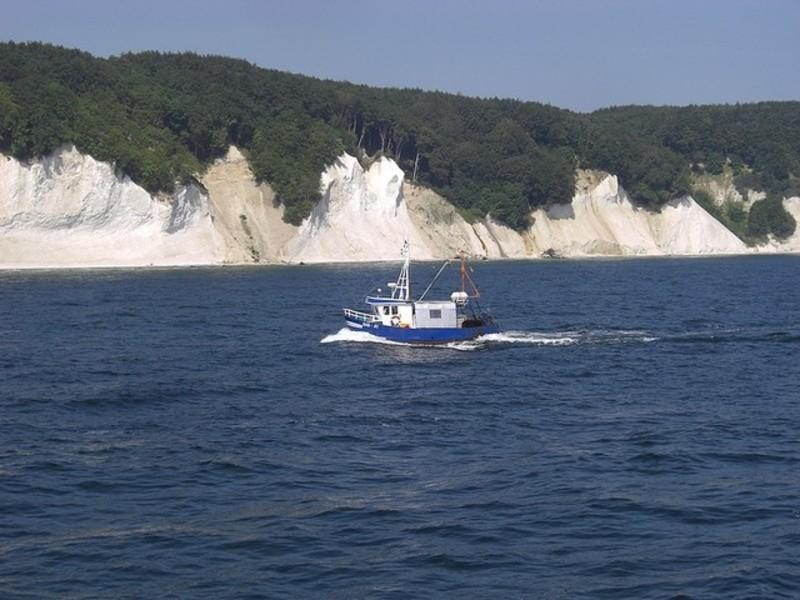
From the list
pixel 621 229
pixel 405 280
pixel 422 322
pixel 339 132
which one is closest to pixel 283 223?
pixel 339 132

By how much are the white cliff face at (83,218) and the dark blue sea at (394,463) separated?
46879 mm

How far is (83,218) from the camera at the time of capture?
109m

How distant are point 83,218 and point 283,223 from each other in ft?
75.5

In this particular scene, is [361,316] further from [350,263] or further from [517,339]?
[350,263]

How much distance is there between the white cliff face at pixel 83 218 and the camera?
106 meters

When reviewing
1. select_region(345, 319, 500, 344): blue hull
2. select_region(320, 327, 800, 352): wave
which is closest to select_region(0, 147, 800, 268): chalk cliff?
select_region(320, 327, 800, 352): wave

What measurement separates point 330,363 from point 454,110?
124m

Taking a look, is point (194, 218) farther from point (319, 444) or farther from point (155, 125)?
point (319, 444)

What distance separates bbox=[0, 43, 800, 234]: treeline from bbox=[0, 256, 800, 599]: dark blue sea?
2172 inches

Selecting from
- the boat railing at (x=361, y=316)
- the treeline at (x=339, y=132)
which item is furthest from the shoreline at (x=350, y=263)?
the boat railing at (x=361, y=316)

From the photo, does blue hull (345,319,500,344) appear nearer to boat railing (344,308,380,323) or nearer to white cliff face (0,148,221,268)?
boat railing (344,308,380,323)

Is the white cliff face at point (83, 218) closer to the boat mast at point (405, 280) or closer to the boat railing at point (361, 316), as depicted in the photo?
the boat railing at point (361, 316)

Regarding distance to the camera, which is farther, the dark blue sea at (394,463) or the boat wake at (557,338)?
the boat wake at (557,338)

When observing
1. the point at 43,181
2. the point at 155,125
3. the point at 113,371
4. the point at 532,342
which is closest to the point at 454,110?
the point at 155,125
